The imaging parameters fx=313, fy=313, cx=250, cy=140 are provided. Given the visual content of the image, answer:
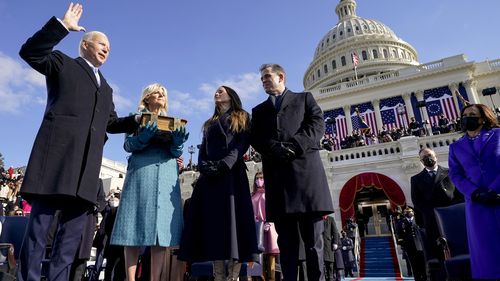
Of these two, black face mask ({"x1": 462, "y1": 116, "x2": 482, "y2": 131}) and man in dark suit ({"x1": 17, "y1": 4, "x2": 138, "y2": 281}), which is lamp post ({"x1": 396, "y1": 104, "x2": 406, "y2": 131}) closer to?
black face mask ({"x1": 462, "y1": 116, "x2": 482, "y2": 131})

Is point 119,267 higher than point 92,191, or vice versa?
point 92,191

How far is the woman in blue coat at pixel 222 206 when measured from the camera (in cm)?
269

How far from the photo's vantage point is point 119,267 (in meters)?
Answer: 5.06

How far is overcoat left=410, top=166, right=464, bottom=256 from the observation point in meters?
4.77

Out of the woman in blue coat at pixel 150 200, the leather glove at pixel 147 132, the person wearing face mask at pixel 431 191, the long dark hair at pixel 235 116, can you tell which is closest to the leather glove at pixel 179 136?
the woman in blue coat at pixel 150 200

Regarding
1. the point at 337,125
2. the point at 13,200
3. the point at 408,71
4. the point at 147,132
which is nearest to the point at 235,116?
the point at 147,132

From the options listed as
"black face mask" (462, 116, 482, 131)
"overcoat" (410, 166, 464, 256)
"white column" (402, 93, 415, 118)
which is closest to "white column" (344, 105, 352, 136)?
"white column" (402, 93, 415, 118)

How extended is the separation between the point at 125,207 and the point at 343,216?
617 inches

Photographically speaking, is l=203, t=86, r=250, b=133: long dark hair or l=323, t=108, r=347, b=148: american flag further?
Answer: l=323, t=108, r=347, b=148: american flag

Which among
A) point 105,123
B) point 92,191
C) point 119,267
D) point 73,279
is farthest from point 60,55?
point 119,267

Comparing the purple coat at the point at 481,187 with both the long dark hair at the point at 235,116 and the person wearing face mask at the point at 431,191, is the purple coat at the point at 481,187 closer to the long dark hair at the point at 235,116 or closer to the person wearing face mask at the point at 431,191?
→ the person wearing face mask at the point at 431,191

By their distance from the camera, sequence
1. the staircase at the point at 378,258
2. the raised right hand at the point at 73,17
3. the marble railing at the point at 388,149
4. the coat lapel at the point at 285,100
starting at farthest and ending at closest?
the marble railing at the point at 388,149, the staircase at the point at 378,258, the coat lapel at the point at 285,100, the raised right hand at the point at 73,17

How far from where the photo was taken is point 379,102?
1251 inches

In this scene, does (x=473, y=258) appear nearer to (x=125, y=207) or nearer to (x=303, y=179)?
(x=303, y=179)
